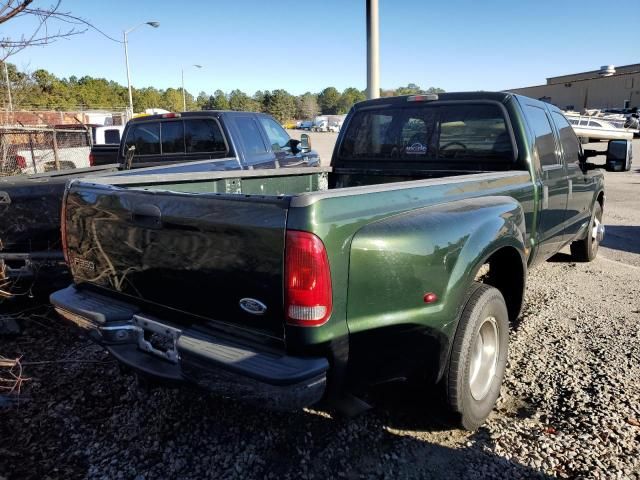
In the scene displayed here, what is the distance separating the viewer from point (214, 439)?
9.55 ft

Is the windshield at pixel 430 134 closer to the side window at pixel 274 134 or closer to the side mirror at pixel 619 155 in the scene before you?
the side mirror at pixel 619 155

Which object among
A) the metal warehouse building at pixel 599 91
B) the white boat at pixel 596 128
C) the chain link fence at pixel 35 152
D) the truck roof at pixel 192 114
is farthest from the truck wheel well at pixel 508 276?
the metal warehouse building at pixel 599 91

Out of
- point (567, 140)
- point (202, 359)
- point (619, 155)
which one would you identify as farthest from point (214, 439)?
point (619, 155)

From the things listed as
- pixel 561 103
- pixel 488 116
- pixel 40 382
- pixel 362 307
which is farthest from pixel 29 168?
pixel 561 103

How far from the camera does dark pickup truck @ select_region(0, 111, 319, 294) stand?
166 inches

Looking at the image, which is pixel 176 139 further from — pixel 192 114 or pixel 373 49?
pixel 373 49

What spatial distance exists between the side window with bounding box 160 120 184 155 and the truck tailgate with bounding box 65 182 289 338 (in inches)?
168

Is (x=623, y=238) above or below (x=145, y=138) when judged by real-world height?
below

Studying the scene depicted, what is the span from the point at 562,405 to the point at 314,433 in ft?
5.20

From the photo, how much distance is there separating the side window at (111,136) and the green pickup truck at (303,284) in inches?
590

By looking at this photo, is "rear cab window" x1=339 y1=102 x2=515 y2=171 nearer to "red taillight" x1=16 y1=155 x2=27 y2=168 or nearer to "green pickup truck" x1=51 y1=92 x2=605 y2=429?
"green pickup truck" x1=51 y1=92 x2=605 y2=429

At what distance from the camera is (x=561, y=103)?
65438 mm

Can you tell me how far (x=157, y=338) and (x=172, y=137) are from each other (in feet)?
16.9

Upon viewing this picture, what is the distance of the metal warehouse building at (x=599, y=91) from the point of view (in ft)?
185
